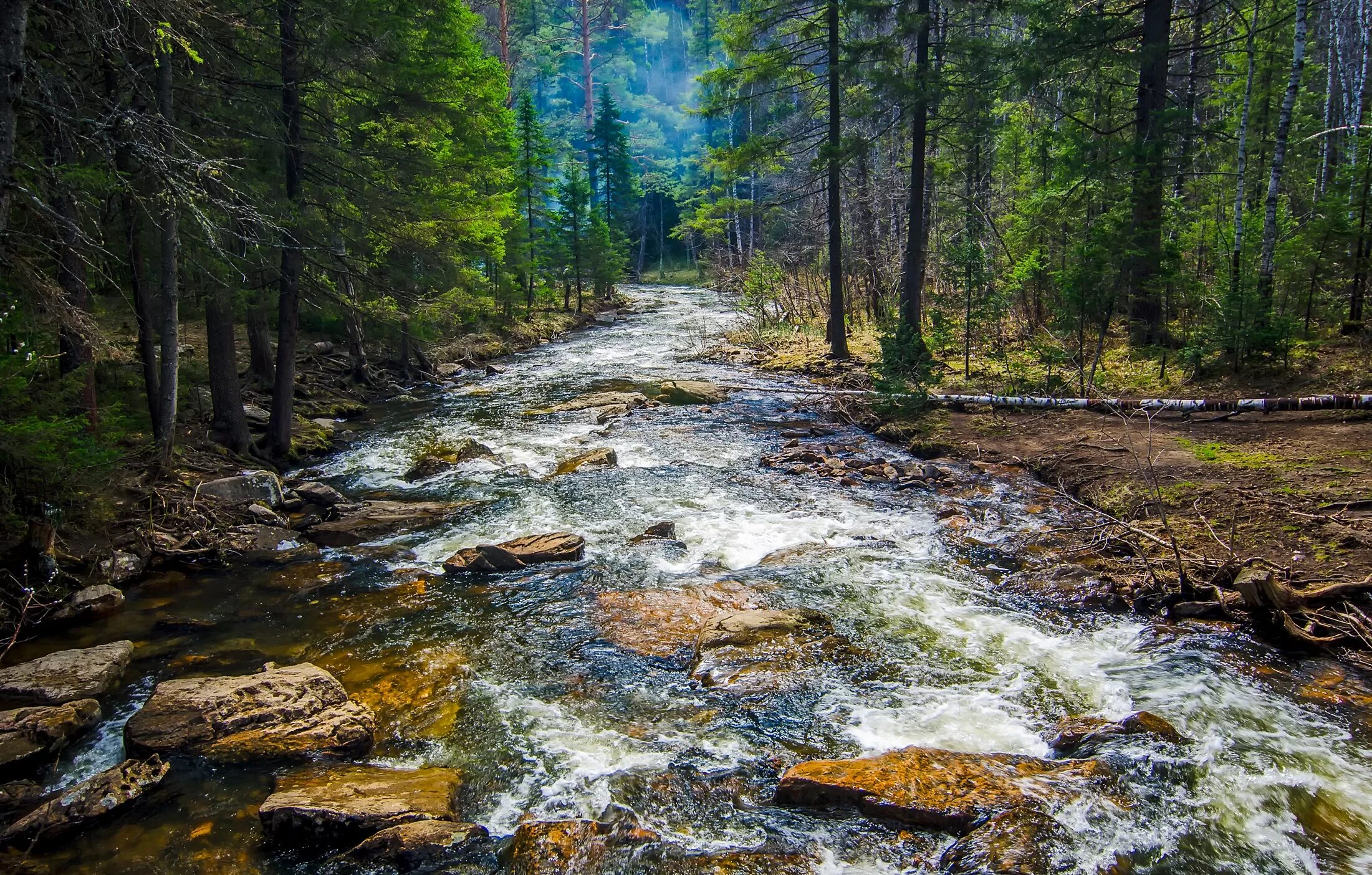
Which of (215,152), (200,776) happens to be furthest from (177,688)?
(215,152)

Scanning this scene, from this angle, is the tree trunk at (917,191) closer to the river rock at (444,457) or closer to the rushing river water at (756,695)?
the rushing river water at (756,695)

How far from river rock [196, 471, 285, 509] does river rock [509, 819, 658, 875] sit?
789cm

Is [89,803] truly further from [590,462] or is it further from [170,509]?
[590,462]

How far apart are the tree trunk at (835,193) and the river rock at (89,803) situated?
57.3 ft

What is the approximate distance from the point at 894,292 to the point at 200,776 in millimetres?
22040

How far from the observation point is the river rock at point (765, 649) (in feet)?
20.1

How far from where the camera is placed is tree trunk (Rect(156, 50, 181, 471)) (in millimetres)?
8898

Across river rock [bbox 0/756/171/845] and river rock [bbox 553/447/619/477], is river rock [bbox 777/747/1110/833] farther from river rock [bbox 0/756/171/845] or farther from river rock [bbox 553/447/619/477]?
river rock [bbox 553/447/619/477]

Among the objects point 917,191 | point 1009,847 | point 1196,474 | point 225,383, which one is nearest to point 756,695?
point 1009,847

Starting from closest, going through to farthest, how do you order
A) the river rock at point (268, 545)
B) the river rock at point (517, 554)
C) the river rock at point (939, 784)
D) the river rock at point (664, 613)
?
the river rock at point (939, 784), the river rock at point (664, 613), the river rock at point (517, 554), the river rock at point (268, 545)

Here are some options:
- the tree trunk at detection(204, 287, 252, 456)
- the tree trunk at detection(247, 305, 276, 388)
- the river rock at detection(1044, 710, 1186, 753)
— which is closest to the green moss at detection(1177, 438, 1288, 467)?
the river rock at detection(1044, 710, 1186, 753)

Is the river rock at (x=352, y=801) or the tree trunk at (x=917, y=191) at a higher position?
the tree trunk at (x=917, y=191)

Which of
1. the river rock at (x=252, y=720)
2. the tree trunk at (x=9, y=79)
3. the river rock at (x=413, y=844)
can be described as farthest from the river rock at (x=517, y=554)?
the tree trunk at (x=9, y=79)

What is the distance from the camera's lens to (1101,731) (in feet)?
16.8
